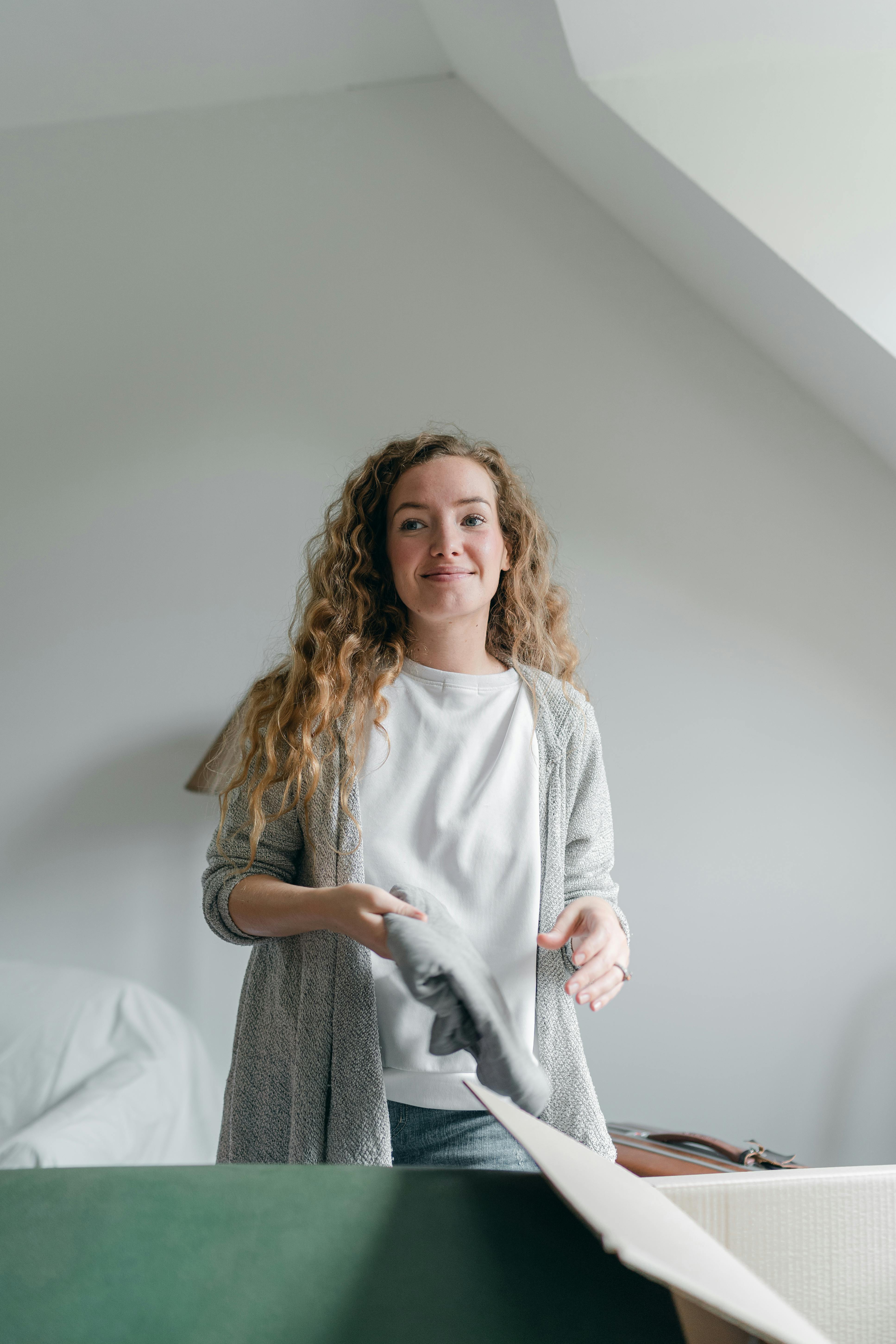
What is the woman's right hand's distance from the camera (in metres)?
0.69

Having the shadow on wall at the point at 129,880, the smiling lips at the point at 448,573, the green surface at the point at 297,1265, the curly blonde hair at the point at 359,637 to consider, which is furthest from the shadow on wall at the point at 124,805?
the green surface at the point at 297,1265

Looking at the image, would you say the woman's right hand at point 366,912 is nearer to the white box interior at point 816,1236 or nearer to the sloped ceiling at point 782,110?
the white box interior at point 816,1236

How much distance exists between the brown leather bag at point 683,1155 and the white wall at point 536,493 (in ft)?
1.49

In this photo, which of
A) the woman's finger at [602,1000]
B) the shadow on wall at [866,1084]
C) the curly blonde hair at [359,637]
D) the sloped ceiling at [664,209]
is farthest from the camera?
the shadow on wall at [866,1084]

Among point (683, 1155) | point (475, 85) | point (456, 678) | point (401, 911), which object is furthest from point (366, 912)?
point (475, 85)

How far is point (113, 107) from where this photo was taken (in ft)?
7.13

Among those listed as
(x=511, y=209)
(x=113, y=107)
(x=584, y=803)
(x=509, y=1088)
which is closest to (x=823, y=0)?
(x=511, y=209)

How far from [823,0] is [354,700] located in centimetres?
119

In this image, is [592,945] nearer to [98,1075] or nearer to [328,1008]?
[328,1008]

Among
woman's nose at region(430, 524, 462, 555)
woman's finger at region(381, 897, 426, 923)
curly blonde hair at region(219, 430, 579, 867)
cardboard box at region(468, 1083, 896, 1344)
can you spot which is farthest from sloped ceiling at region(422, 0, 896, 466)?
cardboard box at region(468, 1083, 896, 1344)

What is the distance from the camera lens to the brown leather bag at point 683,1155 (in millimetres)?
1339

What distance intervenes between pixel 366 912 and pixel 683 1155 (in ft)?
3.28

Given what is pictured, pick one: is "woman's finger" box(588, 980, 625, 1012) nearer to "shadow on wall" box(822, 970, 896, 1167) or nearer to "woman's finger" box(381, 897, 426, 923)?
"woman's finger" box(381, 897, 426, 923)

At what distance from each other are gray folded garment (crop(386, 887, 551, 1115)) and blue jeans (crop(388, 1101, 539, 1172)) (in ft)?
0.70
